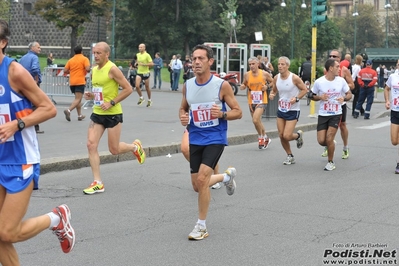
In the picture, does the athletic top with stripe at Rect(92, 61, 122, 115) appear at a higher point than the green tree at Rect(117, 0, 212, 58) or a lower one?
lower

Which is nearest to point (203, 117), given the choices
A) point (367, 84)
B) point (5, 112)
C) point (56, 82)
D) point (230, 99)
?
point (230, 99)

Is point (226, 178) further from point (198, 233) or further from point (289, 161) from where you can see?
point (289, 161)

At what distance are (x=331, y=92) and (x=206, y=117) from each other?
5.26 m

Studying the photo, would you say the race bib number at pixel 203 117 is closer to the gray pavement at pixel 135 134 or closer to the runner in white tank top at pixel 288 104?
the gray pavement at pixel 135 134

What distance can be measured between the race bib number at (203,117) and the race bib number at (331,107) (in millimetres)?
5181

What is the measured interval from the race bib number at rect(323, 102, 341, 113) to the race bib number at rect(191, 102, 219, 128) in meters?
Result: 5.18

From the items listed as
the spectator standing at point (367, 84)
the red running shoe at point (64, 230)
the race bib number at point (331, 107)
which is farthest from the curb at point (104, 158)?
the spectator standing at point (367, 84)

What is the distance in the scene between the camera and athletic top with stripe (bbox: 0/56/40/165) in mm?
5066

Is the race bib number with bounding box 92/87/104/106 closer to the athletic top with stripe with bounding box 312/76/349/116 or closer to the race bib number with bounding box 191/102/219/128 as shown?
the race bib number with bounding box 191/102/219/128

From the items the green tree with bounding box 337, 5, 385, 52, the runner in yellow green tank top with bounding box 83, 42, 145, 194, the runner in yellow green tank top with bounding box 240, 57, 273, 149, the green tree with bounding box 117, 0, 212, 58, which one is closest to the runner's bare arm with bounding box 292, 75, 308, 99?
the runner in yellow green tank top with bounding box 240, 57, 273, 149

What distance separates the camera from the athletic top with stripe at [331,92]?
1219cm

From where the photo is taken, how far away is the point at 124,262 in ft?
20.1

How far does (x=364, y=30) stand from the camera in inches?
4156

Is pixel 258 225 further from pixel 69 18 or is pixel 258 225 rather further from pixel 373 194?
pixel 69 18
